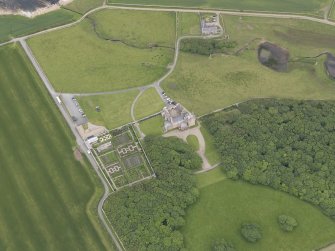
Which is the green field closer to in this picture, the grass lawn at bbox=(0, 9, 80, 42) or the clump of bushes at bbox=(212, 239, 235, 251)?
the grass lawn at bbox=(0, 9, 80, 42)

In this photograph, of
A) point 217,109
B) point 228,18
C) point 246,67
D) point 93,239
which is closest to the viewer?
point 93,239

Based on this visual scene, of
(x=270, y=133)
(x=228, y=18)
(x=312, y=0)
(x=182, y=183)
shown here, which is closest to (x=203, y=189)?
(x=182, y=183)

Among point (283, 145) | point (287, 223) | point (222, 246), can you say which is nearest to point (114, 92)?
point (283, 145)

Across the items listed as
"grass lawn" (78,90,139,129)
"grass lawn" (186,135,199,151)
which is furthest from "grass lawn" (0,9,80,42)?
"grass lawn" (186,135,199,151)

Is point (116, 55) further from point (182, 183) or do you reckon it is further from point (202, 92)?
point (182, 183)

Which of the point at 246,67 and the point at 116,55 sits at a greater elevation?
the point at 116,55

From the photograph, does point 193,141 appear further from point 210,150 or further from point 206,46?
point 206,46

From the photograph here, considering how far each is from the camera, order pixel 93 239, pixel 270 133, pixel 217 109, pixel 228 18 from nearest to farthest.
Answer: pixel 93 239 → pixel 270 133 → pixel 217 109 → pixel 228 18

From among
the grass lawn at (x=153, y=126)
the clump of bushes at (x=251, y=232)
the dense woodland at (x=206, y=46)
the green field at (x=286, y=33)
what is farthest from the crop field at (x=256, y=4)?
the clump of bushes at (x=251, y=232)
